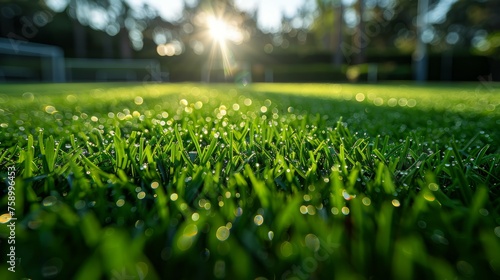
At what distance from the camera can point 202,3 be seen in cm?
4112

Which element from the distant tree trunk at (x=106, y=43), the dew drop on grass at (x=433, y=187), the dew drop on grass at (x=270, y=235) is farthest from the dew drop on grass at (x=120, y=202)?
the distant tree trunk at (x=106, y=43)

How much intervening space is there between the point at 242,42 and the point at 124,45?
14.8 metres

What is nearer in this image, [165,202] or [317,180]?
[165,202]

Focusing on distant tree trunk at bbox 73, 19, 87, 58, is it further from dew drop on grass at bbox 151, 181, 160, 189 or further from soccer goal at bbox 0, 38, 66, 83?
dew drop on grass at bbox 151, 181, 160, 189

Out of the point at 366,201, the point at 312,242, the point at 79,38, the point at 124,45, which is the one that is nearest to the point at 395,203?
the point at 366,201

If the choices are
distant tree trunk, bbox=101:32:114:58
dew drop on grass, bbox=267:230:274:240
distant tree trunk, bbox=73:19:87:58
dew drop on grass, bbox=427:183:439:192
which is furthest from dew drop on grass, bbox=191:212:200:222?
distant tree trunk, bbox=101:32:114:58

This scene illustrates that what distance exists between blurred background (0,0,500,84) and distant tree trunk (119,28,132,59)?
0.08 meters

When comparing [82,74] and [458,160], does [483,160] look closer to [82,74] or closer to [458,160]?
[458,160]

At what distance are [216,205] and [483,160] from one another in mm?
852

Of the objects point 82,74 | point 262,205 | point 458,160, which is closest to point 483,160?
point 458,160

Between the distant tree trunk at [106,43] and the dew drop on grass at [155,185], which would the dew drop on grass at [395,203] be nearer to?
the dew drop on grass at [155,185]

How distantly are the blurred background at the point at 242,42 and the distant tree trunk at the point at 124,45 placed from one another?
8cm

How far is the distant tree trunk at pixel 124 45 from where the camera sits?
31.0 m

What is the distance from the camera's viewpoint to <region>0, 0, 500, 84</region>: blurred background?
21047mm
